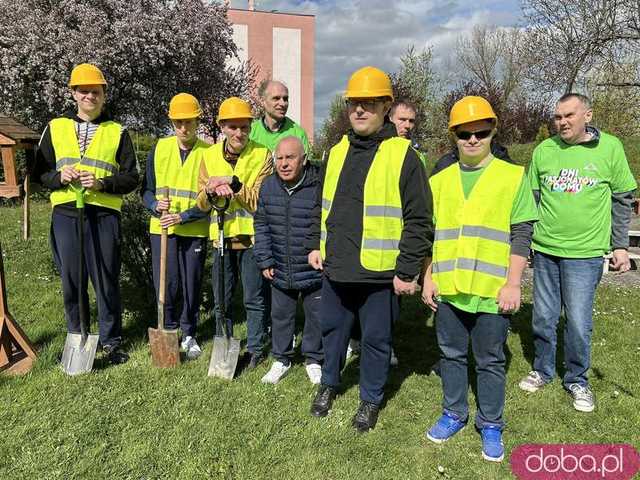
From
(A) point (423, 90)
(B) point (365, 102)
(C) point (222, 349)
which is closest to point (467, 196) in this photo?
(B) point (365, 102)

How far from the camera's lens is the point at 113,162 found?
414 cm

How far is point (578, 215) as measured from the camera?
3.57 meters

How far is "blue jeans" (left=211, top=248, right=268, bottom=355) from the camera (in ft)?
13.9

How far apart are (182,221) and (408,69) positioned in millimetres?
30623

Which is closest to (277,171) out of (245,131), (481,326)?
(245,131)

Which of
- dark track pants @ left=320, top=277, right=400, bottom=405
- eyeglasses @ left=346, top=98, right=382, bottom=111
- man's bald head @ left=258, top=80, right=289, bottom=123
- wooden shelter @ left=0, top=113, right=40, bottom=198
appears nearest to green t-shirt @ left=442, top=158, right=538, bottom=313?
dark track pants @ left=320, top=277, right=400, bottom=405

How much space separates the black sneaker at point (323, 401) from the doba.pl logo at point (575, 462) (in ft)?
4.14

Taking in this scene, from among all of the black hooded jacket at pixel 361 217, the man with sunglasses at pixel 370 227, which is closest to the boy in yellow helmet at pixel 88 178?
the man with sunglasses at pixel 370 227

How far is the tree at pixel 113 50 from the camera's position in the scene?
14.4 m

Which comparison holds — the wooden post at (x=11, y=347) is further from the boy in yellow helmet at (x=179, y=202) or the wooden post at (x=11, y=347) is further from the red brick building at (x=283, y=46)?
the red brick building at (x=283, y=46)

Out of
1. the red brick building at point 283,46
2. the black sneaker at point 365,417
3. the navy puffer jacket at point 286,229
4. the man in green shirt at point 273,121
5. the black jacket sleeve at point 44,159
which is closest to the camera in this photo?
the black sneaker at point 365,417

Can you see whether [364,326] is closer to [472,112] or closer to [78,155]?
[472,112]

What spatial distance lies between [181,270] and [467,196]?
103 inches

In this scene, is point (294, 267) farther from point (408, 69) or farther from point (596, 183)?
point (408, 69)
